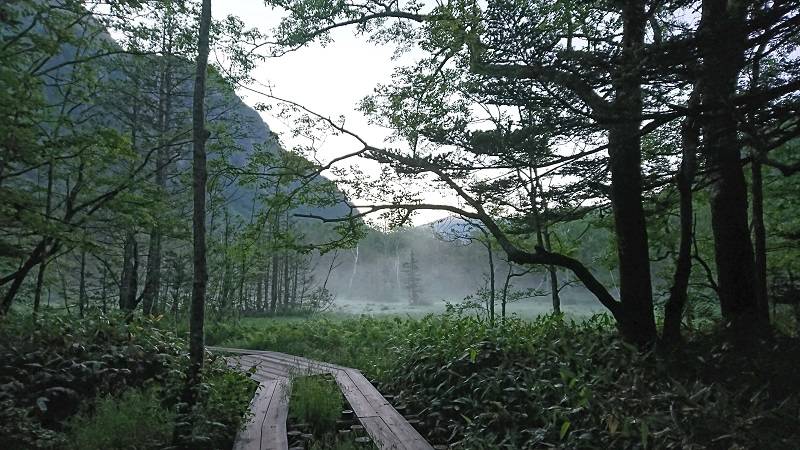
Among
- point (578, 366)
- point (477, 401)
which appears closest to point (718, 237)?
point (578, 366)

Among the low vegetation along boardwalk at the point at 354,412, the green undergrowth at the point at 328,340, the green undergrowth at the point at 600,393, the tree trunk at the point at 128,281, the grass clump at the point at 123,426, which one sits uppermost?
the tree trunk at the point at 128,281

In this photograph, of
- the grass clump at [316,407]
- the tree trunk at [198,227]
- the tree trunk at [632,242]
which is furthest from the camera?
the tree trunk at [198,227]

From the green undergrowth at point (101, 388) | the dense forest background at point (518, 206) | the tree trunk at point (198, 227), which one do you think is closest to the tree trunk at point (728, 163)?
the dense forest background at point (518, 206)

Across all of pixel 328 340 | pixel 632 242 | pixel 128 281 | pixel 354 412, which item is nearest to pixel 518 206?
pixel 632 242

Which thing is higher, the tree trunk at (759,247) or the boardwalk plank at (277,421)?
the tree trunk at (759,247)

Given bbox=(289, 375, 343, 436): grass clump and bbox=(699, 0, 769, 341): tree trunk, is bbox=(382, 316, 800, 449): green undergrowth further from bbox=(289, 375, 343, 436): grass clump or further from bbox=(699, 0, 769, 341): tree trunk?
bbox=(289, 375, 343, 436): grass clump

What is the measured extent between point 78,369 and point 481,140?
698 cm

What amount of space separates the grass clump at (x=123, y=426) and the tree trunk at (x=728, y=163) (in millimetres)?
6785

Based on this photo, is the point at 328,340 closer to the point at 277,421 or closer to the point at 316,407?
the point at 316,407

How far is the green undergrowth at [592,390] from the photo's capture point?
162 inches

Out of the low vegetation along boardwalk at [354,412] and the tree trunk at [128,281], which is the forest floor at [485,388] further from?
the tree trunk at [128,281]

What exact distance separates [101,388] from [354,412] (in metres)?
3.96

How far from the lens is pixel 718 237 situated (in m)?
6.59

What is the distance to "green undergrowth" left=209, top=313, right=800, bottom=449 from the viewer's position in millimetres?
4121
